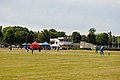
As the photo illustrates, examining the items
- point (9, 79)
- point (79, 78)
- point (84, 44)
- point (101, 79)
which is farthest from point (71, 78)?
point (84, 44)

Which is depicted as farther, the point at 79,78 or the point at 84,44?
the point at 84,44

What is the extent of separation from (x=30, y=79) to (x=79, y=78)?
9.45 feet

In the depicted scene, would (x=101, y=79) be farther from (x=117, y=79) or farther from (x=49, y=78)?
(x=49, y=78)

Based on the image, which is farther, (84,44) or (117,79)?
(84,44)

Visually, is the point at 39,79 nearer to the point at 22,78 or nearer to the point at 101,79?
the point at 22,78

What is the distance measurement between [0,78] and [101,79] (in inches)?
224

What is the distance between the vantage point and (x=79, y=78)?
19.5m

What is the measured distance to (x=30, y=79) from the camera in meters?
18.7

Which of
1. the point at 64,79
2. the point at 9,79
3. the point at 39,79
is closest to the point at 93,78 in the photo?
the point at 64,79

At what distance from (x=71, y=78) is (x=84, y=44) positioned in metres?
179

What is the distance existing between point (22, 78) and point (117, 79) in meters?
5.39

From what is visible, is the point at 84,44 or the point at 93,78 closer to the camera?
the point at 93,78

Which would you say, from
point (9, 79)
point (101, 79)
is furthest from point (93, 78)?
point (9, 79)

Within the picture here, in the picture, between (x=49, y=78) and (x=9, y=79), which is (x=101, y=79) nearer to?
(x=49, y=78)
